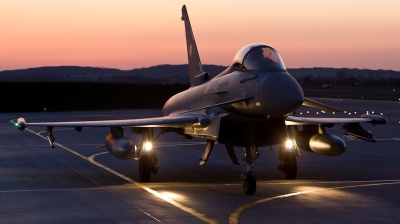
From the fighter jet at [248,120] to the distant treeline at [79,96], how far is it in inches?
1970

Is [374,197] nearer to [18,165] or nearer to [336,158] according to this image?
[336,158]

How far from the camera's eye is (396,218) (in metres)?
12.9

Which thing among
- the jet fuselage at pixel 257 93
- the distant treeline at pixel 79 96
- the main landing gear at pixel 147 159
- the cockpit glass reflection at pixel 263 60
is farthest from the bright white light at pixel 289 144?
the distant treeline at pixel 79 96

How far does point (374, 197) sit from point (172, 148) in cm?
1489

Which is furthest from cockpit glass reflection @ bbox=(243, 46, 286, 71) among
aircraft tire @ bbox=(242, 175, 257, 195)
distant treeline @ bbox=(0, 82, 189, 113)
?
distant treeline @ bbox=(0, 82, 189, 113)

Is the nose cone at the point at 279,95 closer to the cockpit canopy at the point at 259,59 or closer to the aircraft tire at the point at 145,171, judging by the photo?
the cockpit canopy at the point at 259,59

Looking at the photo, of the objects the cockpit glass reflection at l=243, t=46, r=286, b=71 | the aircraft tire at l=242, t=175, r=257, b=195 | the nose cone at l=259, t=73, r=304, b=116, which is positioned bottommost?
the aircraft tire at l=242, t=175, r=257, b=195

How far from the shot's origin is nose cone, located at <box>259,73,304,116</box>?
15203mm

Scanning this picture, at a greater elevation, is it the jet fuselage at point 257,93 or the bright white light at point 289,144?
the jet fuselage at point 257,93

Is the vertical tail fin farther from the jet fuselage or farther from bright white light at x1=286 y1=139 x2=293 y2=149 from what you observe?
bright white light at x1=286 y1=139 x2=293 y2=149

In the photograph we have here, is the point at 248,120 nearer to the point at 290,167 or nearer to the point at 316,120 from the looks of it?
the point at 290,167

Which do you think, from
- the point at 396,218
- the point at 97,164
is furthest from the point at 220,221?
the point at 97,164

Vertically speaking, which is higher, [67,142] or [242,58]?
[242,58]

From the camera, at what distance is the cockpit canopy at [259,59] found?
16.5m
